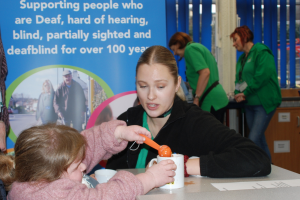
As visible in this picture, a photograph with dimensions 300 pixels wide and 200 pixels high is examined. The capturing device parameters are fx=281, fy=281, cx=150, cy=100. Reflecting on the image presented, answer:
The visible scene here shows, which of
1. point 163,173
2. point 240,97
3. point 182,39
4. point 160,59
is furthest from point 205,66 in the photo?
point 163,173

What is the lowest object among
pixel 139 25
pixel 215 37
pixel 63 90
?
pixel 63 90

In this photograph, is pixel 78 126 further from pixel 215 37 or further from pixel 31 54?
pixel 215 37

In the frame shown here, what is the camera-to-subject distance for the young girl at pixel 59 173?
2.52ft

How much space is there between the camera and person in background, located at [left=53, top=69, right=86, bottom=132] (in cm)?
191

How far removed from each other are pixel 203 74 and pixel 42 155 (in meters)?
2.24

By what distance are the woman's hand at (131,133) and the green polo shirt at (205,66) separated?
1.82 metres

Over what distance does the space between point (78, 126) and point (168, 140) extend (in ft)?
2.76

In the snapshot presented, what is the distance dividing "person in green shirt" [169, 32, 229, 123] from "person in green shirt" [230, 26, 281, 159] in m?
0.32

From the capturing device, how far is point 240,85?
319 cm

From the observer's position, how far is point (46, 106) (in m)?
1.89

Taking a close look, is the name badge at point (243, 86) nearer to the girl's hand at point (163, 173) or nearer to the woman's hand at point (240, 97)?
the woman's hand at point (240, 97)

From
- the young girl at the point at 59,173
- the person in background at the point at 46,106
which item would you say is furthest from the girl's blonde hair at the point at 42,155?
the person in background at the point at 46,106

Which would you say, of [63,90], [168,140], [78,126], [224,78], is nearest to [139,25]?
[63,90]

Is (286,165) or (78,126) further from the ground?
(78,126)
